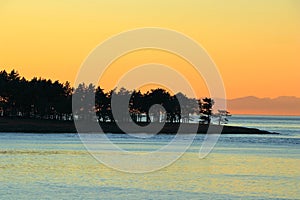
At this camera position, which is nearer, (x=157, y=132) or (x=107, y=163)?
(x=107, y=163)

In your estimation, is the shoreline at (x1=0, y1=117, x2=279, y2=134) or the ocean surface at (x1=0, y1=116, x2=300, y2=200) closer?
the ocean surface at (x1=0, y1=116, x2=300, y2=200)

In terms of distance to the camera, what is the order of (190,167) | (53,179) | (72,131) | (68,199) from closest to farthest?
(68,199) → (53,179) → (190,167) → (72,131)

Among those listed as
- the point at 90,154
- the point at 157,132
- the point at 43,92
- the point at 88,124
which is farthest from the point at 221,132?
the point at 90,154

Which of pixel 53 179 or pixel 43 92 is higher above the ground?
pixel 43 92

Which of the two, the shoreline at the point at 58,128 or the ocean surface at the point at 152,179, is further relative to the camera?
the shoreline at the point at 58,128

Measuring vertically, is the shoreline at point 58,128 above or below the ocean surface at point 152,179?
above

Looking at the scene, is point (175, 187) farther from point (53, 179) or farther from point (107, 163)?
point (107, 163)

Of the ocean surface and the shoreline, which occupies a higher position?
the shoreline

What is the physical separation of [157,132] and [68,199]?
13446 cm

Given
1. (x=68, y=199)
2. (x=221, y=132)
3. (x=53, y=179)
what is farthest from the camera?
(x=221, y=132)

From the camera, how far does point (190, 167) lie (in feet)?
242

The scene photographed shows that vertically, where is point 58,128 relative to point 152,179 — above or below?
above

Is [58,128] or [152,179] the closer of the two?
[152,179]

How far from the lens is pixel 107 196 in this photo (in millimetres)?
49594
